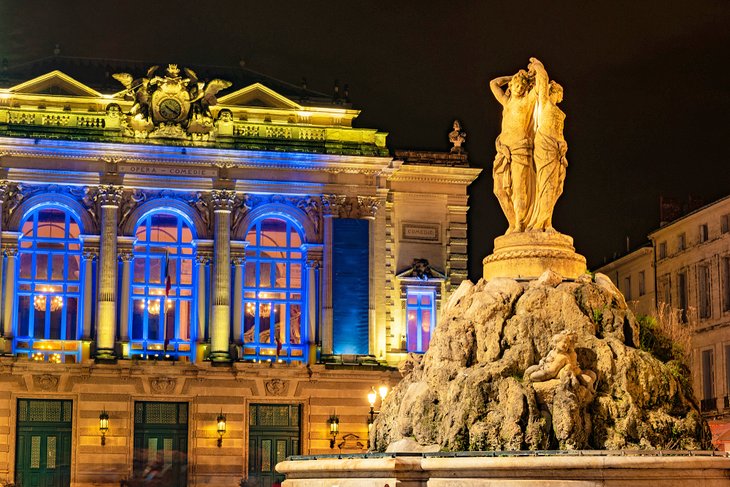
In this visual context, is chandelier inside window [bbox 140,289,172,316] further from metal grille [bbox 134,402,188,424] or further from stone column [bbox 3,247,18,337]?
stone column [bbox 3,247,18,337]

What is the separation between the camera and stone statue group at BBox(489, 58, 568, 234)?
28750mm

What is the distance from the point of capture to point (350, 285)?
201 feet

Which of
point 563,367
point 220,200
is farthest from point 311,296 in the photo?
point 563,367

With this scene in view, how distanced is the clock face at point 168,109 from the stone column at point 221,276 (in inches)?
151

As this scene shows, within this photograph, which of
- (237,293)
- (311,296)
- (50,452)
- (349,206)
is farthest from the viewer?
(349,206)

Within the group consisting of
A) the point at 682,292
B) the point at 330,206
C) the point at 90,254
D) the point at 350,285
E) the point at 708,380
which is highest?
the point at 330,206

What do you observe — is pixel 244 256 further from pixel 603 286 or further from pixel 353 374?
pixel 603 286

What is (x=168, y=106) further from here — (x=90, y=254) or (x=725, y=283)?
(x=725, y=283)

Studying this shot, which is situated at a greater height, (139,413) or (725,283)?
(725,283)

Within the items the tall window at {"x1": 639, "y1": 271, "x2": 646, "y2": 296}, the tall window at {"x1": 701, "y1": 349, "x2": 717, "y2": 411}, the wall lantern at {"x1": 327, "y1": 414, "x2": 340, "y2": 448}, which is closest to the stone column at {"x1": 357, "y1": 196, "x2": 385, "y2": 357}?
the wall lantern at {"x1": 327, "y1": 414, "x2": 340, "y2": 448}

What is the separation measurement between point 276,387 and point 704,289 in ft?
73.3

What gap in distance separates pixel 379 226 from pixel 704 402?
57.6ft

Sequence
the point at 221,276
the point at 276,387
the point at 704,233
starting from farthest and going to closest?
the point at 704,233
the point at 221,276
the point at 276,387

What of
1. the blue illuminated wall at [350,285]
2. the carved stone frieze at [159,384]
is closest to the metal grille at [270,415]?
the blue illuminated wall at [350,285]
